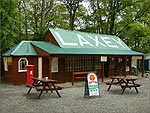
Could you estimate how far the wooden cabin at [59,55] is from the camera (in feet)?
51.4

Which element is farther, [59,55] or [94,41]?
[94,41]

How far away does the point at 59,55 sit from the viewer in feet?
50.0

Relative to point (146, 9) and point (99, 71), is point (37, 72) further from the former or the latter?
point (146, 9)

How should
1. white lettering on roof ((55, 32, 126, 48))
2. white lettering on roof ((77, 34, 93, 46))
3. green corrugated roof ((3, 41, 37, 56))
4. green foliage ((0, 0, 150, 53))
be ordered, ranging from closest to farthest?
green corrugated roof ((3, 41, 37, 56)) → white lettering on roof ((55, 32, 126, 48)) → white lettering on roof ((77, 34, 93, 46)) → green foliage ((0, 0, 150, 53))

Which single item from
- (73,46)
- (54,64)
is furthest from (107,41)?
(54,64)

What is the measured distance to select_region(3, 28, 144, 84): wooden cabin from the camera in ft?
51.4

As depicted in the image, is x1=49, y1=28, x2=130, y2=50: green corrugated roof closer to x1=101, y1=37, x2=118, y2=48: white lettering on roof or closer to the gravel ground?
x1=101, y1=37, x2=118, y2=48: white lettering on roof

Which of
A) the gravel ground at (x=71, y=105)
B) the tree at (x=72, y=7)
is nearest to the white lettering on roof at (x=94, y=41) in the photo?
the gravel ground at (x=71, y=105)

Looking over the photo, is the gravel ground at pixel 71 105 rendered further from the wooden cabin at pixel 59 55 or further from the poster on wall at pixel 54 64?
the poster on wall at pixel 54 64

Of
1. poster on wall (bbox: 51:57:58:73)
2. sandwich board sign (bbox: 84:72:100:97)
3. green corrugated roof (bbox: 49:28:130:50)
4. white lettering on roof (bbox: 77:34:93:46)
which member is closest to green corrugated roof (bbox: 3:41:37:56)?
poster on wall (bbox: 51:57:58:73)

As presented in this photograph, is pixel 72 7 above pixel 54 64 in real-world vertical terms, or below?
above

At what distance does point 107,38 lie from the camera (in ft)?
71.9

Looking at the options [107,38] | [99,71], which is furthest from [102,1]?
[99,71]

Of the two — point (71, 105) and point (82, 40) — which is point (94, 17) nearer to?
point (82, 40)
